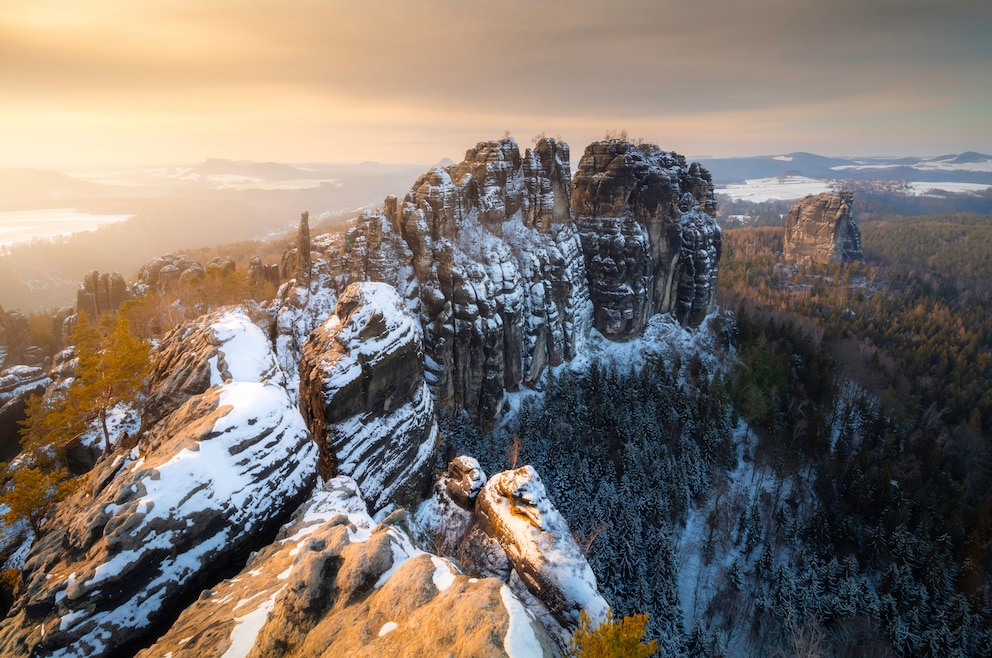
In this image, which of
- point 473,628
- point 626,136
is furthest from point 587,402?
point 473,628

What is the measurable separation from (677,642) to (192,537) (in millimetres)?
33169

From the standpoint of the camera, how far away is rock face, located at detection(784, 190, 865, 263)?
5113 inches

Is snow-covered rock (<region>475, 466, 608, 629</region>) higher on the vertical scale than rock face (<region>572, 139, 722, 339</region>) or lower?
lower

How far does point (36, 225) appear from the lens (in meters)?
136

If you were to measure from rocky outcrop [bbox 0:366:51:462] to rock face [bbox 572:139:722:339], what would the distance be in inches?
2551

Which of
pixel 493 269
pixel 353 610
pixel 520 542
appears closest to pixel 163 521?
pixel 353 610

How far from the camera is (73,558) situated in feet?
45.6

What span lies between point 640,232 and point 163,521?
6603 centimetres

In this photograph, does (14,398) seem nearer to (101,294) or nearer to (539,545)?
(101,294)

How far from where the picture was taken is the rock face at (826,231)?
12988 centimetres

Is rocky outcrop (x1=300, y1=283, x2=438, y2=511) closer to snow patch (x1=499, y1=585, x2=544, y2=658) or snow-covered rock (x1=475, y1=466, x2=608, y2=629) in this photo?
snow-covered rock (x1=475, y1=466, x2=608, y2=629)

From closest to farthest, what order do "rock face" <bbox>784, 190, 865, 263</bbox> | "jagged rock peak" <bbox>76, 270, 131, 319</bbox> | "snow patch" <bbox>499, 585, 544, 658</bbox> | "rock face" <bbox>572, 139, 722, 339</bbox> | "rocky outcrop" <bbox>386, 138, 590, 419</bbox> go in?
"snow patch" <bbox>499, 585, 544, 658</bbox>
"rocky outcrop" <bbox>386, 138, 590, 419</bbox>
"jagged rock peak" <bbox>76, 270, 131, 319</bbox>
"rock face" <bbox>572, 139, 722, 339</bbox>
"rock face" <bbox>784, 190, 865, 263</bbox>

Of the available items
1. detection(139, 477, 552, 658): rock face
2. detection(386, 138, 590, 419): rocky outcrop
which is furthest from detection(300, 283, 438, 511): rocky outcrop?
detection(386, 138, 590, 419): rocky outcrop

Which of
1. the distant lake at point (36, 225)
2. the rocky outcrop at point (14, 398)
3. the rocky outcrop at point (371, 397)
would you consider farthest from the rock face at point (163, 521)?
the distant lake at point (36, 225)
